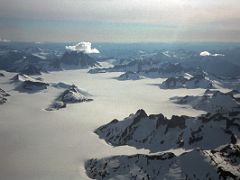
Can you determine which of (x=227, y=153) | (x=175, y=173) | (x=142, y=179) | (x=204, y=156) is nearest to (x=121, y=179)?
(x=142, y=179)

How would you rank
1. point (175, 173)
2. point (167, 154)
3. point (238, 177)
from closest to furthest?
point (238, 177), point (175, 173), point (167, 154)

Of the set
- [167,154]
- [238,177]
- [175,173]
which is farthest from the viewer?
[167,154]

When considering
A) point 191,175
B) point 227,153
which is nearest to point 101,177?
point 191,175

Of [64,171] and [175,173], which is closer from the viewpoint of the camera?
[175,173]

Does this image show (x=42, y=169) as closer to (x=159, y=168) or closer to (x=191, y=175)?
(x=159, y=168)

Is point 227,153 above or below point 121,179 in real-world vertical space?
above

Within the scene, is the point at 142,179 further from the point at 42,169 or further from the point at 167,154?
the point at 42,169
